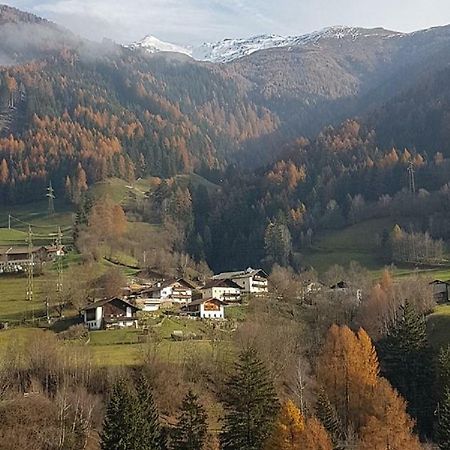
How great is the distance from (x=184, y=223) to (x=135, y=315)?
209 feet

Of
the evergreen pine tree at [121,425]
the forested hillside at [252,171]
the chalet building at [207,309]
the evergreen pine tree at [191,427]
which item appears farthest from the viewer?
the forested hillside at [252,171]

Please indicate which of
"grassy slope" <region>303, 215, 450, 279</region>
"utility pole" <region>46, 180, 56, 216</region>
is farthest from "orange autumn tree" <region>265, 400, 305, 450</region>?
"utility pole" <region>46, 180, 56, 216</region>

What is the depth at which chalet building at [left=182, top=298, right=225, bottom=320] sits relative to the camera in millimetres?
72750

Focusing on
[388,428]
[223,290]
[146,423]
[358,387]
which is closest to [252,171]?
[223,290]

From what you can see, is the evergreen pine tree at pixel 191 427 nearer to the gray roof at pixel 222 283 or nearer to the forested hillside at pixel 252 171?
the gray roof at pixel 222 283

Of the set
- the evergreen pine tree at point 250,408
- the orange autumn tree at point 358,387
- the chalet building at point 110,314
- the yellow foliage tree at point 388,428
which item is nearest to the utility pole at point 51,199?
the chalet building at point 110,314

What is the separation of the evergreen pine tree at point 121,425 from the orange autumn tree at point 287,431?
8.13 metres

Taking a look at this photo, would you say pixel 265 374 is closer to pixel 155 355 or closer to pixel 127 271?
pixel 155 355

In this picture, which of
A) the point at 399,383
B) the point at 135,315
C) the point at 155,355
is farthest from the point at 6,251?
the point at 399,383

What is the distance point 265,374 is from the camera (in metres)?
43.3

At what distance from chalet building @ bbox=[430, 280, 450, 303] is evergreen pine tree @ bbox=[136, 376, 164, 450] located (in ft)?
161

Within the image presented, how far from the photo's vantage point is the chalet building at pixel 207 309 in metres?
72.8

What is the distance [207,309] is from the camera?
73.1 metres

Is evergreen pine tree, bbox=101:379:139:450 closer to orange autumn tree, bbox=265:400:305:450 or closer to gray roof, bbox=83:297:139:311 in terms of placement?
orange autumn tree, bbox=265:400:305:450
